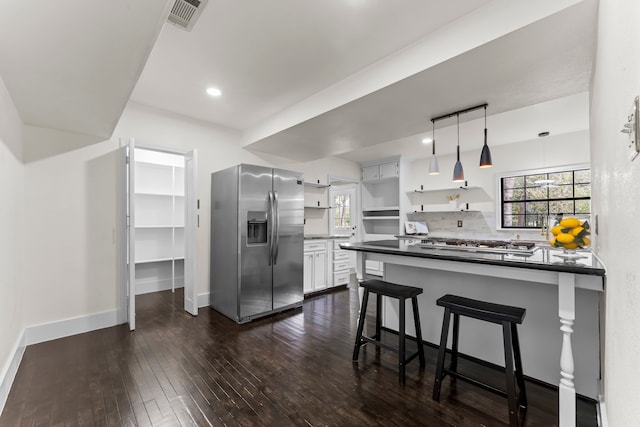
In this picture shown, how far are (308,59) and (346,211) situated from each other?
4.56 meters

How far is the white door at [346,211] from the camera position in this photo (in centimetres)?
664

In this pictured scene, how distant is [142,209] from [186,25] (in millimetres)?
3804

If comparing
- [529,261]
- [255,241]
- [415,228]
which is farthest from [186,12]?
[415,228]

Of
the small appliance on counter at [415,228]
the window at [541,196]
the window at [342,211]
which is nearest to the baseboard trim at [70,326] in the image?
the window at [342,211]

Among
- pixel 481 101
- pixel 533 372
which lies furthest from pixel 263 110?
pixel 533 372

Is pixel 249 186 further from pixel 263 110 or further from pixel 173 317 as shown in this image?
pixel 173 317

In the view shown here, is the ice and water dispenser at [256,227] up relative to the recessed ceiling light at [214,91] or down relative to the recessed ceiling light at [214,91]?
down

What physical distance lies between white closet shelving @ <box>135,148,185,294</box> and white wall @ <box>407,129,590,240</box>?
4.80 meters

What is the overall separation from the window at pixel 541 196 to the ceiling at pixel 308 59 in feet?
5.53

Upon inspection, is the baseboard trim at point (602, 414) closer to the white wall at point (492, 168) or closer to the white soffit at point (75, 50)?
the white soffit at point (75, 50)

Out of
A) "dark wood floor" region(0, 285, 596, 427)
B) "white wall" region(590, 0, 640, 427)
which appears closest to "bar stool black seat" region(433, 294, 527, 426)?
"dark wood floor" region(0, 285, 596, 427)

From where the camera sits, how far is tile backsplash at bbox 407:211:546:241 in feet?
16.6

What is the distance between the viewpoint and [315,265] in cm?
485

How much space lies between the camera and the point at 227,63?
8.63ft
